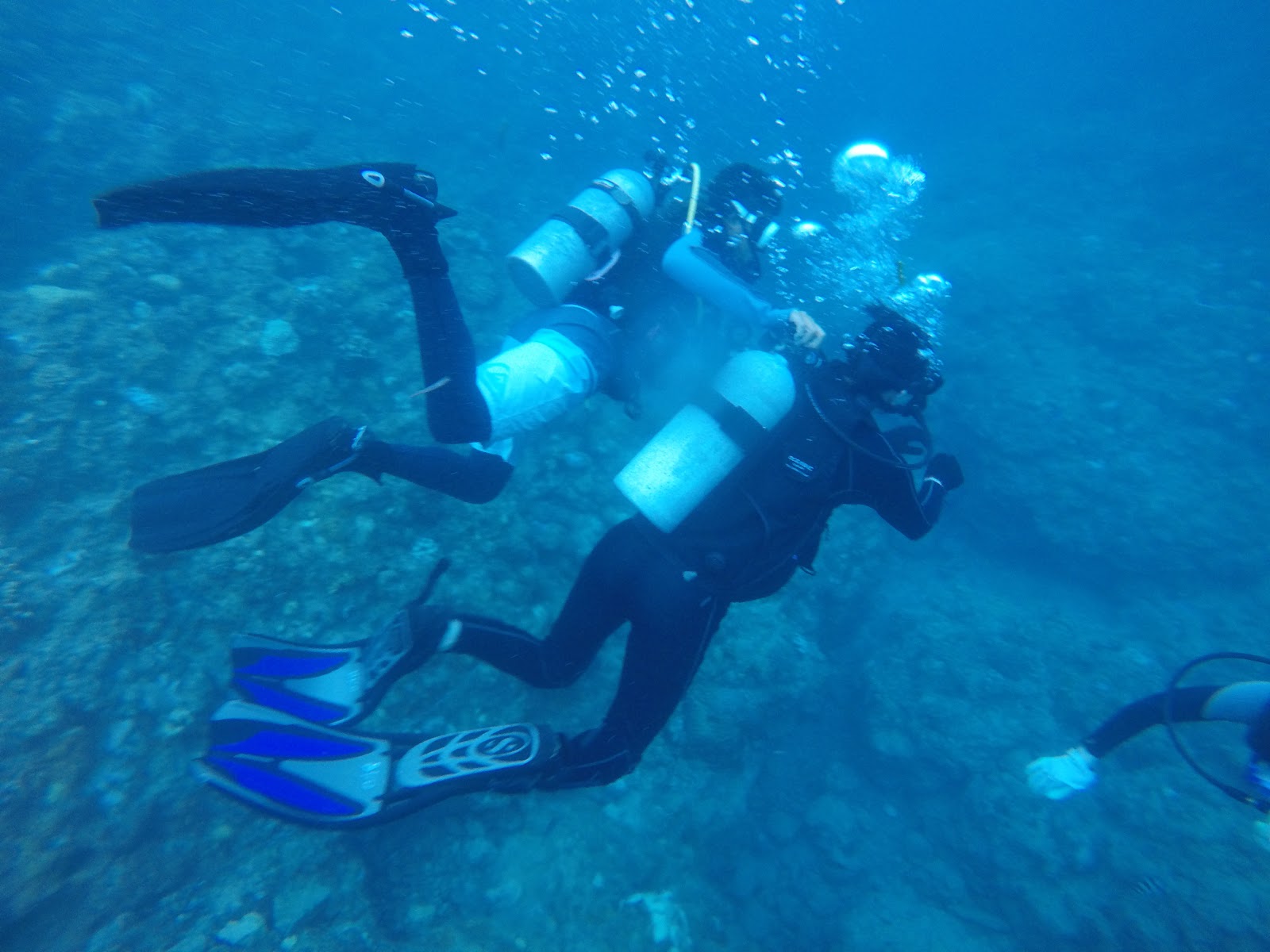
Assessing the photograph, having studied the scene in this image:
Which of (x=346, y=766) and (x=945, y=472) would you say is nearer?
(x=346, y=766)

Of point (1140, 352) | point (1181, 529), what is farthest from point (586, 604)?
point (1140, 352)

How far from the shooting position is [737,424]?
3258 mm

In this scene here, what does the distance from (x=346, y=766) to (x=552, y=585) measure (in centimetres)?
225

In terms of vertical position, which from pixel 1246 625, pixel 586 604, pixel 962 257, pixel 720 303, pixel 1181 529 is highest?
pixel 962 257

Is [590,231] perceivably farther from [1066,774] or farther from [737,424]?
[1066,774]

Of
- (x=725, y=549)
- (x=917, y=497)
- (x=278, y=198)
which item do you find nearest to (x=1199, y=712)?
(x=917, y=497)

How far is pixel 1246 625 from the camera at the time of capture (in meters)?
8.22

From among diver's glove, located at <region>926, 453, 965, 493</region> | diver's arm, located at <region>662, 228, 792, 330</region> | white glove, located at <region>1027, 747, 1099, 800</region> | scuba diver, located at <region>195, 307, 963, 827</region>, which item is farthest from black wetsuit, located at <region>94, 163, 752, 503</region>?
white glove, located at <region>1027, 747, 1099, 800</region>

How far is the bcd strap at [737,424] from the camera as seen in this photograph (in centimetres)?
323

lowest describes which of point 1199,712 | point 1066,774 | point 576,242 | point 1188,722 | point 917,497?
point 1066,774

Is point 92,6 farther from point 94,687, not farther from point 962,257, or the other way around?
point 962,257

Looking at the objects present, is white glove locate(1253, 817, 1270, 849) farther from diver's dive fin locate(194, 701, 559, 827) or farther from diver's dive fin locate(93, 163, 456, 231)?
diver's dive fin locate(93, 163, 456, 231)

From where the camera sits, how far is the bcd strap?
3.23m

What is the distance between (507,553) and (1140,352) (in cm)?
1256
